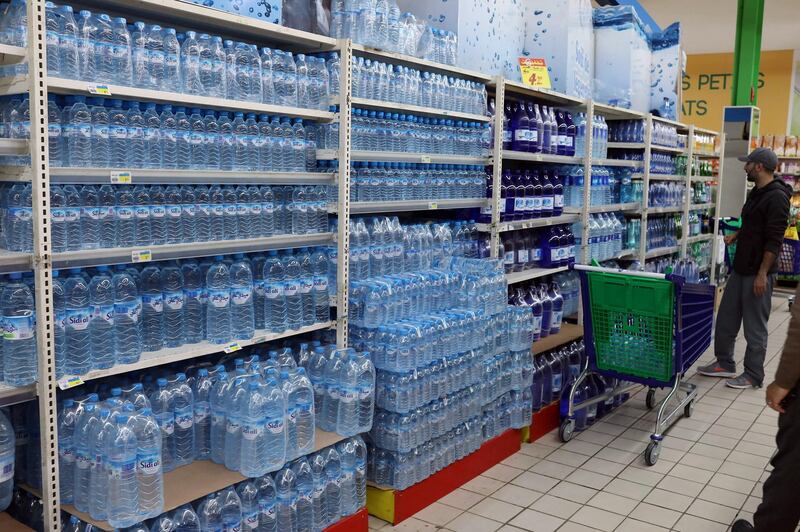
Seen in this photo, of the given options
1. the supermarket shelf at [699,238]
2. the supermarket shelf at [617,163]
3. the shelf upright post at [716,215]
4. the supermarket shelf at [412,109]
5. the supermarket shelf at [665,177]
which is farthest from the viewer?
the shelf upright post at [716,215]

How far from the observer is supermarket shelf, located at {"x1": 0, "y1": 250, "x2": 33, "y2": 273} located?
2.44 meters

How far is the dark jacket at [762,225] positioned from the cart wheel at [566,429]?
249 centimetres

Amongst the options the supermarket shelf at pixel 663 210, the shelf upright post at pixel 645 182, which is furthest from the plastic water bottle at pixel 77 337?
the supermarket shelf at pixel 663 210

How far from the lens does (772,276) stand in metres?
6.64

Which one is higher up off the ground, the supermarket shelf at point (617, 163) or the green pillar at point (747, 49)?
the green pillar at point (747, 49)

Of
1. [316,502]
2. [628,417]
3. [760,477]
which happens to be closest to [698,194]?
[628,417]

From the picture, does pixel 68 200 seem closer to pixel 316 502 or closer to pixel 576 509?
pixel 316 502

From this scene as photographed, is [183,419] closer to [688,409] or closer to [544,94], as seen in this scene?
[544,94]

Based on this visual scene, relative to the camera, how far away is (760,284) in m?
6.19

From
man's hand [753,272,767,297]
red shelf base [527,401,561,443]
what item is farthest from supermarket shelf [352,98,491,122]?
man's hand [753,272,767,297]

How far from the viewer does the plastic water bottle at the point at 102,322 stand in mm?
2795

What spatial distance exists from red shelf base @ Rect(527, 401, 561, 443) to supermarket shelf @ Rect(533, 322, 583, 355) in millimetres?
432

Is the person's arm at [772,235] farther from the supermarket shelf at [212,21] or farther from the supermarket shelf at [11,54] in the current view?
the supermarket shelf at [11,54]

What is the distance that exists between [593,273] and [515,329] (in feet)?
2.20
